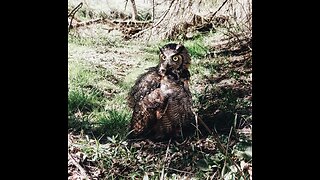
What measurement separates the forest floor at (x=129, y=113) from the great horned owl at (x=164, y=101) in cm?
Result: 4

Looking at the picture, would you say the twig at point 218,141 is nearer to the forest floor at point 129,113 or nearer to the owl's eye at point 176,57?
the forest floor at point 129,113

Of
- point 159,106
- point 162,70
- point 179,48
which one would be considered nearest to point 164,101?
point 159,106

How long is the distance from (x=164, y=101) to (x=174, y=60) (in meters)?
0.18

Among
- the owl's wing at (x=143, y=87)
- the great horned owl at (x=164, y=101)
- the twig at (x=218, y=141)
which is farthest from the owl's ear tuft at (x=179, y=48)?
the twig at (x=218, y=141)

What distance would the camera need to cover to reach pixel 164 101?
2.27 meters

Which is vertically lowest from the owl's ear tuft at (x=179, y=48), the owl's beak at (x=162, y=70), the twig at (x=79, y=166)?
the twig at (x=79, y=166)

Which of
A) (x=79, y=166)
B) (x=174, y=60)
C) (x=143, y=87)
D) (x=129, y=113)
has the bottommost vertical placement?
(x=79, y=166)

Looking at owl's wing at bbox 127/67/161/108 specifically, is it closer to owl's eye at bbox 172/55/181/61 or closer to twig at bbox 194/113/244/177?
owl's eye at bbox 172/55/181/61

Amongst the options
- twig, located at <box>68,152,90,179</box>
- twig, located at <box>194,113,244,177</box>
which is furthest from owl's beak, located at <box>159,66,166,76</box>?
twig, located at <box>68,152,90,179</box>

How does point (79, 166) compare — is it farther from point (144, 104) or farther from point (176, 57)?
point (176, 57)

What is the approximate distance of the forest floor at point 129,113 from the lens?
225cm

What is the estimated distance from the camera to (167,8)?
2.34 m

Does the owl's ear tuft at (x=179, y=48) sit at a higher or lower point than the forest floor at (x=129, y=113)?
higher
